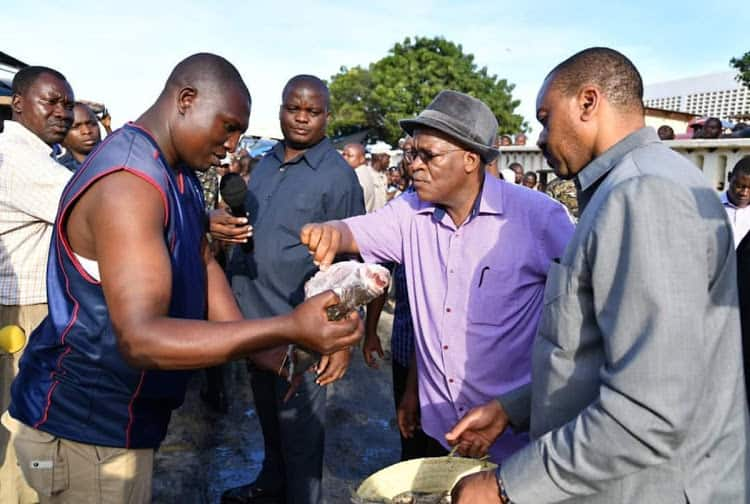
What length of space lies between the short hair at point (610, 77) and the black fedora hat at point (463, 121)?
2.76 feet

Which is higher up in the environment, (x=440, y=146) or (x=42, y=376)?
(x=440, y=146)

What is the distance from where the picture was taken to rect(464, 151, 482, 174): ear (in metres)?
2.58

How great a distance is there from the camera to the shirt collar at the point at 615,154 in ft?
5.23

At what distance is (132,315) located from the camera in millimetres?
1573

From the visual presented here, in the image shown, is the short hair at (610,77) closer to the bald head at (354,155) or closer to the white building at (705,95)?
the bald head at (354,155)

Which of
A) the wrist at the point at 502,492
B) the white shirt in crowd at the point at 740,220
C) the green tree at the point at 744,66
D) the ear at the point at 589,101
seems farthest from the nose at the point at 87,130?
the green tree at the point at 744,66

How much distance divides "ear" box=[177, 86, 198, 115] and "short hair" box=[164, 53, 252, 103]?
0.02m

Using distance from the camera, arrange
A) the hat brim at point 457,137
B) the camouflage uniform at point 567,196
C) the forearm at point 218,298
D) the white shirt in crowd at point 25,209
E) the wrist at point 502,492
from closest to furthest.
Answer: the wrist at point 502,492
the forearm at point 218,298
the hat brim at point 457,137
the white shirt in crowd at point 25,209
the camouflage uniform at point 567,196

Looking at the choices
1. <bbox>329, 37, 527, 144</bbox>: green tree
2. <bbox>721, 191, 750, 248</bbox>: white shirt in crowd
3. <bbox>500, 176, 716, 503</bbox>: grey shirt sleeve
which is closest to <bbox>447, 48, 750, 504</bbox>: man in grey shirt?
<bbox>500, 176, 716, 503</bbox>: grey shirt sleeve

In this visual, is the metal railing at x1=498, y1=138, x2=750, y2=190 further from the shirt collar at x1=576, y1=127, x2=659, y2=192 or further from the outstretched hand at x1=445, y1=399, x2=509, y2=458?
the shirt collar at x1=576, y1=127, x2=659, y2=192

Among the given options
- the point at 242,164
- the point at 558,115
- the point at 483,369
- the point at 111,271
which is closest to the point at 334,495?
the point at 483,369

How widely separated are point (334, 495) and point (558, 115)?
328 cm

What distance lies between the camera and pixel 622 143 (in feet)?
5.29

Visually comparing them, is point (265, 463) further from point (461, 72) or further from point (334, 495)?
point (461, 72)
